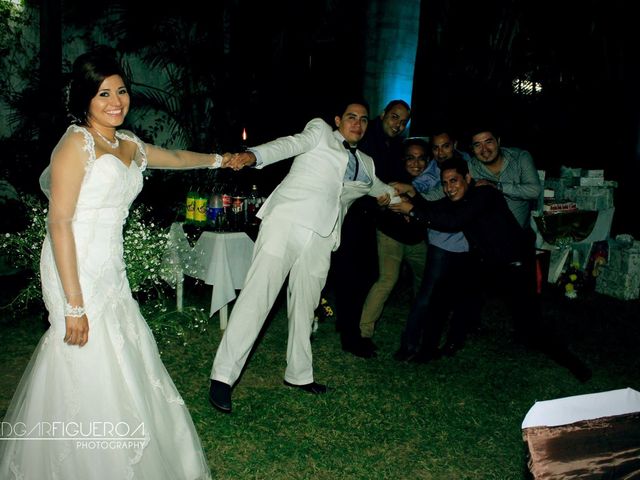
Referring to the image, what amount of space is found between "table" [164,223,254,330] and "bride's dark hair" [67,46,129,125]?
2.72 metres

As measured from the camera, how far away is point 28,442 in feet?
8.25

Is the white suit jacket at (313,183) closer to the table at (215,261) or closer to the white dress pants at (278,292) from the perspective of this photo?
the white dress pants at (278,292)

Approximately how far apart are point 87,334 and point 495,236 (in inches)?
125

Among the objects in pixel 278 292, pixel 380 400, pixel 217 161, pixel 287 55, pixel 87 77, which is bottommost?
pixel 380 400

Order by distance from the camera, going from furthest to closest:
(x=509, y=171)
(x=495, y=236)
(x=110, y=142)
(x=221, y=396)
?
(x=509, y=171) < (x=495, y=236) < (x=221, y=396) < (x=110, y=142)

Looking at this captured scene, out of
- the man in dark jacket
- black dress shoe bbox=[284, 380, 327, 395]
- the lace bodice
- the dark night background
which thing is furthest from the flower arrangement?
the lace bodice

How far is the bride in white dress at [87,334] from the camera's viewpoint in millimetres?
2455

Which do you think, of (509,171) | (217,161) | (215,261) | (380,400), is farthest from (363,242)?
(217,161)

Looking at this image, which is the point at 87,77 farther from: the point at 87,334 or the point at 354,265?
the point at 354,265

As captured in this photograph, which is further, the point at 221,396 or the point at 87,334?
the point at 221,396

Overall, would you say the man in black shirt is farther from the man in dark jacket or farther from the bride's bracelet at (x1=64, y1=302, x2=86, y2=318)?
the bride's bracelet at (x1=64, y1=302, x2=86, y2=318)

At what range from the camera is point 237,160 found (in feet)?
12.2

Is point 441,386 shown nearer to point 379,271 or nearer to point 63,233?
point 379,271

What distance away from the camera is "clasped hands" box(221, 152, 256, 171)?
12.1ft
